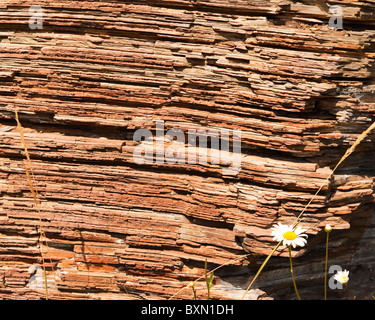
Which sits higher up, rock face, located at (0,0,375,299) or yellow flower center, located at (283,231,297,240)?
rock face, located at (0,0,375,299)

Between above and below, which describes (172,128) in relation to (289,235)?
above

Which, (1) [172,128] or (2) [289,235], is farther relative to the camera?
(1) [172,128]

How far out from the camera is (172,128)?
4.77 meters

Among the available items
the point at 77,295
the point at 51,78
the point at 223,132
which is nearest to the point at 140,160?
the point at 223,132

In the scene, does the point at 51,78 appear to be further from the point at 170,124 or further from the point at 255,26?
the point at 255,26

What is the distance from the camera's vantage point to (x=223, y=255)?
15.6ft

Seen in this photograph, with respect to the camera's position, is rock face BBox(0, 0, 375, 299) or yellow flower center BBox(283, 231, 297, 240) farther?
rock face BBox(0, 0, 375, 299)

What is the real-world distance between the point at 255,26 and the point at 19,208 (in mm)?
3041

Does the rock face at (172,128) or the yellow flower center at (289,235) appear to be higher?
the rock face at (172,128)

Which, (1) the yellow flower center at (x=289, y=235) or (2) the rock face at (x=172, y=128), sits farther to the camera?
(2) the rock face at (x=172, y=128)

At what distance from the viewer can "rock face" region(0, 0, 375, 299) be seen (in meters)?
4.52

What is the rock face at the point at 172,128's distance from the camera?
4.52 metres

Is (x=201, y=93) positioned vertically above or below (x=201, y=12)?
below
